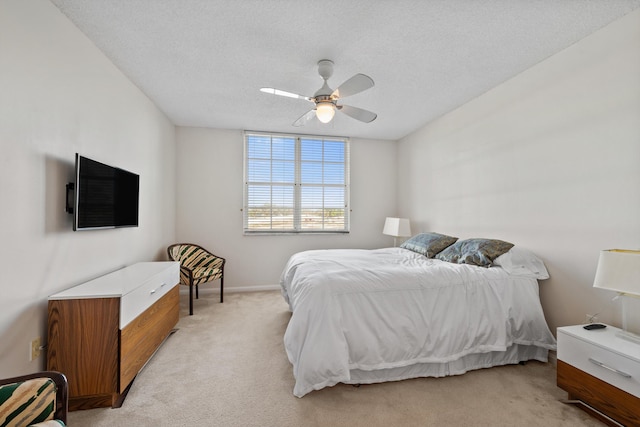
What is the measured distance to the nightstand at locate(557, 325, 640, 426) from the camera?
61.1 inches

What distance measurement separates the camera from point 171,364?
2.34 metres

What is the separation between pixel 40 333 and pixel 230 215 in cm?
291

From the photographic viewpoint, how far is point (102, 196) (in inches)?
92.7

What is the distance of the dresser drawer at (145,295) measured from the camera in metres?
1.87

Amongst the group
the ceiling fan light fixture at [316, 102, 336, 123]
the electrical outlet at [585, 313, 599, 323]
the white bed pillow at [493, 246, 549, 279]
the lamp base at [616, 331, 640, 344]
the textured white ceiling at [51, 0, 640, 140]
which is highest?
the textured white ceiling at [51, 0, 640, 140]

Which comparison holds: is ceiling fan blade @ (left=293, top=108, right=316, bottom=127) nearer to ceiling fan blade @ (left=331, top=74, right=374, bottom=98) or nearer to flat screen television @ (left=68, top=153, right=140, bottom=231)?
ceiling fan blade @ (left=331, top=74, right=374, bottom=98)

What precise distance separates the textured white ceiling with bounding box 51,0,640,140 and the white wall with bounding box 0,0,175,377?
29 centimetres

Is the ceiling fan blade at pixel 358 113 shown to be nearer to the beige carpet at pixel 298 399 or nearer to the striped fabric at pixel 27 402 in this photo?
the beige carpet at pixel 298 399

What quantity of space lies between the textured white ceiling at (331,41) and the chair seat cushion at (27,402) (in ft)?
7.23

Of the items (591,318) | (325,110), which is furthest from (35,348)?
(591,318)

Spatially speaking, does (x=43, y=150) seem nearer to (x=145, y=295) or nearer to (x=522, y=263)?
(x=145, y=295)

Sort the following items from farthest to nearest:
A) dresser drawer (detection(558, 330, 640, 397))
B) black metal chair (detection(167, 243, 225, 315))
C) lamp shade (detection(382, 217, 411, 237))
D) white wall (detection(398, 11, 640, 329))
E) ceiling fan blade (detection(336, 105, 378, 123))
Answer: lamp shade (detection(382, 217, 411, 237)) → black metal chair (detection(167, 243, 225, 315)) → ceiling fan blade (detection(336, 105, 378, 123)) → white wall (detection(398, 11, 640, 329)) → dresser drawer (detection(558, 330, 640, 397))

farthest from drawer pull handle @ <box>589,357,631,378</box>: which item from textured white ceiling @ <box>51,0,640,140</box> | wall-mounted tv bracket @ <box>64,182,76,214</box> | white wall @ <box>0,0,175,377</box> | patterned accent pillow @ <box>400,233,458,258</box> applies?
wall-mounted tv bracket @ <box>64,182,76,214</box>

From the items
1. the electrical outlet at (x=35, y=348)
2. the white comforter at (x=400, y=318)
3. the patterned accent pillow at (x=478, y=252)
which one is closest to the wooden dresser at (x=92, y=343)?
the electrical outlet at (x=35, y=348)
